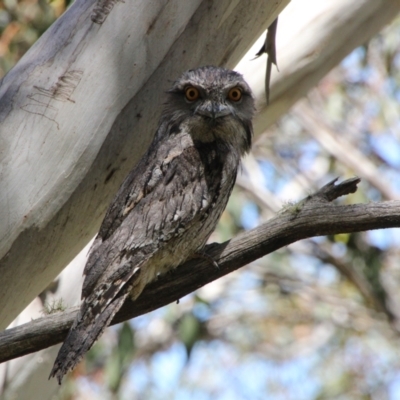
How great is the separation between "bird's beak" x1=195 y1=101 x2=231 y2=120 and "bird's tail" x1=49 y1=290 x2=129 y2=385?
915mm

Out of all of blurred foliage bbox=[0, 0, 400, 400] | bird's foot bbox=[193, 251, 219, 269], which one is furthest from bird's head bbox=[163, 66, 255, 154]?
blurred foliage bbox=[0, 0, 400, 400]

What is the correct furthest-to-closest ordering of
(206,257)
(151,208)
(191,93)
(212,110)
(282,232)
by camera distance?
(191,93) → (212,110) → (151,208) → (206,257) → (282,232)

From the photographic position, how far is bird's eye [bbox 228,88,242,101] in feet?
10.9

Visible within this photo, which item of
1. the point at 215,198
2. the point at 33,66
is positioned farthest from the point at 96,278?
the point at 33,66

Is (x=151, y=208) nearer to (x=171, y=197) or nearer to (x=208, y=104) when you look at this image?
(x=171, y=197)

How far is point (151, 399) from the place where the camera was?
10234 mm

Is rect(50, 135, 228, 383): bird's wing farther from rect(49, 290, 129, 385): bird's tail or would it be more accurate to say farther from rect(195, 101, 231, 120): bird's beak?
rect(195, 101, 231, 120): bird's beak

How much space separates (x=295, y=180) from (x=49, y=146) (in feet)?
20.1

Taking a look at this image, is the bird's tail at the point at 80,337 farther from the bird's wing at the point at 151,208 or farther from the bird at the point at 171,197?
the bird's wing at the point at 151,208

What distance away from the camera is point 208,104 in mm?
3217

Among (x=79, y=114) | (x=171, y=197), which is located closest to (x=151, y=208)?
A: (x=171, y=197)

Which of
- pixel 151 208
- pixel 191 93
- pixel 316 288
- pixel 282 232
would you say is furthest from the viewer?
pixel 316 288

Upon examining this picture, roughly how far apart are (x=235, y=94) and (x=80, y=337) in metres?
1.38

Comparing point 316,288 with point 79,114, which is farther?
point 316,288
